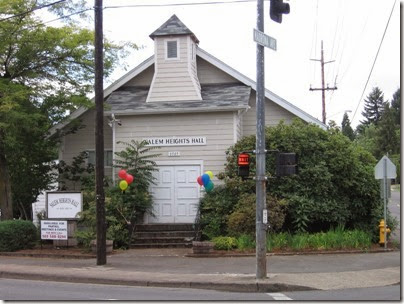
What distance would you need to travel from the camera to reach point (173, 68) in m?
22.1

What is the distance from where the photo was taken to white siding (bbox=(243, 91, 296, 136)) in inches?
914

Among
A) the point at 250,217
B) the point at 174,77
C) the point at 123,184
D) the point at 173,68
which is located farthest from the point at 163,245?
the point at 173,68

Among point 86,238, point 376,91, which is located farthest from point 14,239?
point 376,91

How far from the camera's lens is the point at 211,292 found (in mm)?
11953

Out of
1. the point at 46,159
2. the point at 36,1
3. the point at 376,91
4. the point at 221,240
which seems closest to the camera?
the point at 221,240

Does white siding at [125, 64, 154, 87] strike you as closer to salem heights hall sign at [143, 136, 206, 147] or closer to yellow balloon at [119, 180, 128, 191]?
salem heights hall sign at [143, 136, 206, 147]

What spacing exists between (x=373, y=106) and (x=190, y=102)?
11039 cm

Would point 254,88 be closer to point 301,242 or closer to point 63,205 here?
point 301,242

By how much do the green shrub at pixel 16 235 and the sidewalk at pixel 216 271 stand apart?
2.64 ft

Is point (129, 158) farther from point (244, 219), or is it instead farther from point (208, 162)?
point (244, 219)

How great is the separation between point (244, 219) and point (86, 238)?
5159 mm

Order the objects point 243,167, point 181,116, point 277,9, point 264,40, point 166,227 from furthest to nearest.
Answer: point 181,116 → point 166,227 → point 243,167 → point 264,40 → point 277,9

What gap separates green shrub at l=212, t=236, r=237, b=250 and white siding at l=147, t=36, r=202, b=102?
6.30 metres

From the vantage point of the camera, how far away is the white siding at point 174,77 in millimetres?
22016
